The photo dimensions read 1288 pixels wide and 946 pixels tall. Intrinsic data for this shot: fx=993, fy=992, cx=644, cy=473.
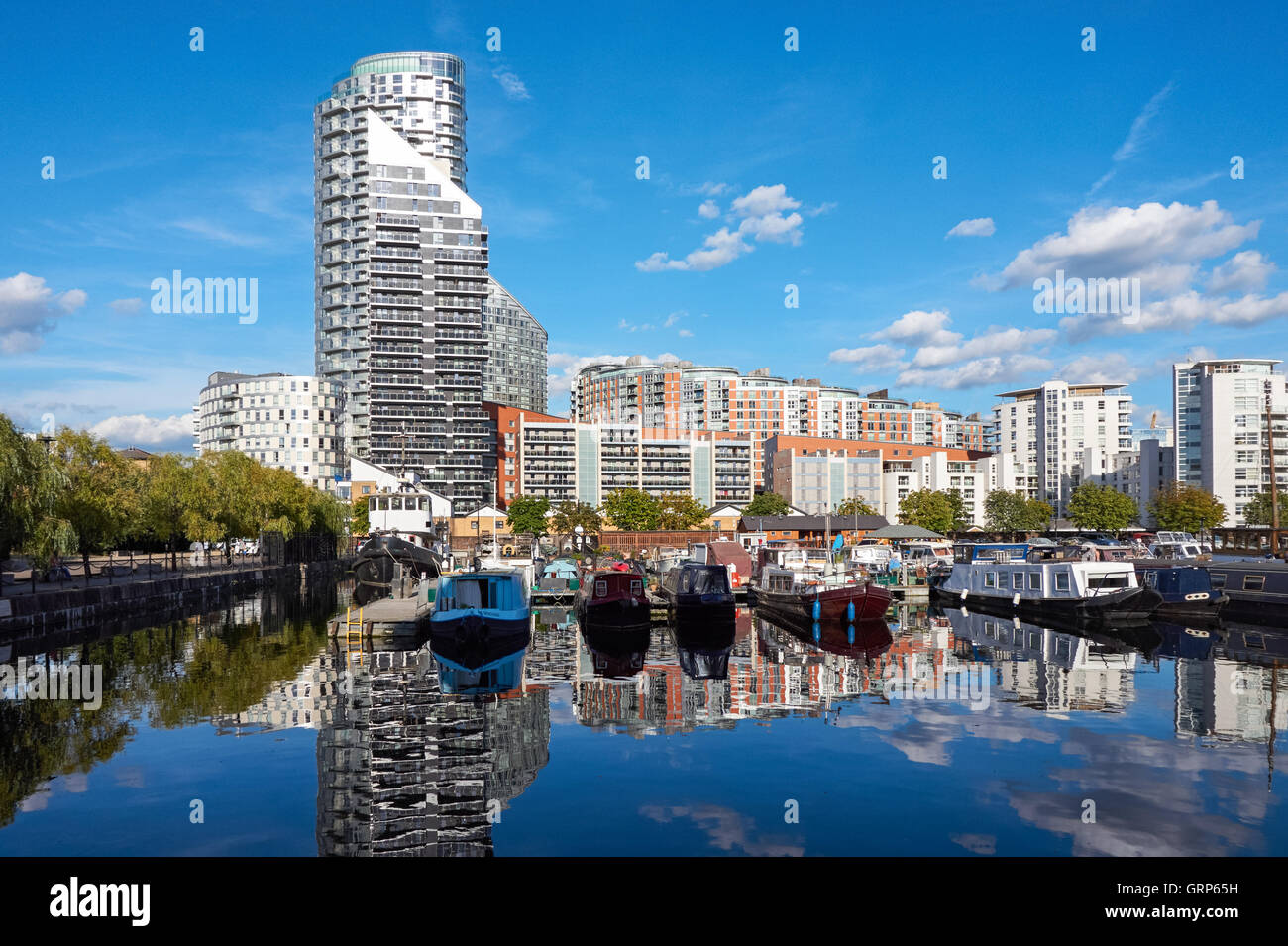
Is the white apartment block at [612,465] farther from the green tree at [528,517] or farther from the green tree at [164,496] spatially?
the green tree at [164,496]

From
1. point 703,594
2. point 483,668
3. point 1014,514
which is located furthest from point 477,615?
point 1014,514

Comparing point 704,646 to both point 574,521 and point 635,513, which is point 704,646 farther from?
point 635,513

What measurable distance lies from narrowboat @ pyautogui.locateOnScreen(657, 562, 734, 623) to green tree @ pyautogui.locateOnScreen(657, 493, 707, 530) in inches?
3604

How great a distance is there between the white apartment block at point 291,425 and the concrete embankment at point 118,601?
83.8 metres

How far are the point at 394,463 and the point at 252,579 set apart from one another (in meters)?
81.6

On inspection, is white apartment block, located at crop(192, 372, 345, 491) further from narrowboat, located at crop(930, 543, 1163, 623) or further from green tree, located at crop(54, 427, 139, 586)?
narrowboat, located at crop(930, 543, 1163, 623)

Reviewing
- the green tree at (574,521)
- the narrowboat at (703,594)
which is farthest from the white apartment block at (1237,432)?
the narrowboat at (703,594)

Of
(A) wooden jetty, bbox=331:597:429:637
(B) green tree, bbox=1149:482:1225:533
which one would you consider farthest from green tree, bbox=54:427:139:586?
(B) green tree, bbox=1149:482:1225:533

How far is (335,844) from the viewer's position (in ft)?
52.7

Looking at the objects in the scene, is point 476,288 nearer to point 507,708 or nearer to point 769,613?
point 769,613

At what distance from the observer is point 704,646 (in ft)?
141

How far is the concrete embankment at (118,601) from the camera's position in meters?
43.2

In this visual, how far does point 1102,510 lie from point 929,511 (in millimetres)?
25807

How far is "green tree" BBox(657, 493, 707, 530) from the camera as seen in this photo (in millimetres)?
145000
